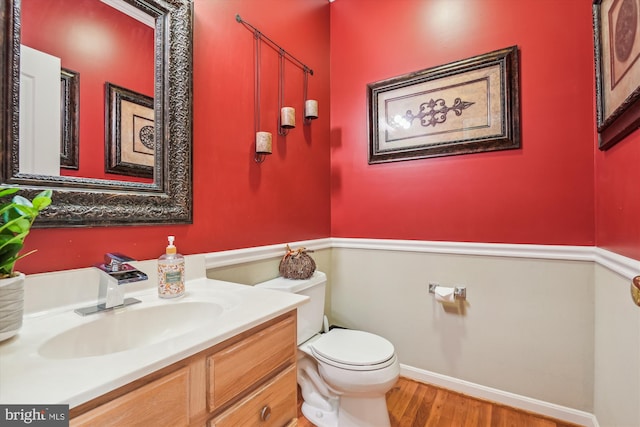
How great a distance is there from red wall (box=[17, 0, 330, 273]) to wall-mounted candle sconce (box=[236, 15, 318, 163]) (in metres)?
0.04

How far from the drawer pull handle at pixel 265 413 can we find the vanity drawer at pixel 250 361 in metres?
0.08

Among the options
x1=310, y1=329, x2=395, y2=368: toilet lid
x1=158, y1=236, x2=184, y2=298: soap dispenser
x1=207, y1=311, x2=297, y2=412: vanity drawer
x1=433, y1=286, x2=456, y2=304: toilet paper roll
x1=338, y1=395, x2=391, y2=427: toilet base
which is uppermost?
x1=158, y1=236, x2=184, y2=298: soap dispenser

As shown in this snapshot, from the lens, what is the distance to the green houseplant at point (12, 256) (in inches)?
25.1

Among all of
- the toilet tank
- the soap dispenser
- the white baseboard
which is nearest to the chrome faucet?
the soap dispenser

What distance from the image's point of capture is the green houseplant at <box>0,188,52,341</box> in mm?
638

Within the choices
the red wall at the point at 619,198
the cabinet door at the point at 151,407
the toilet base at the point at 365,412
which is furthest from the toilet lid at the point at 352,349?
the red wall at the point at 619,198

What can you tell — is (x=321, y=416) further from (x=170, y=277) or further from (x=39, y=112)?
(x=39, y=112)

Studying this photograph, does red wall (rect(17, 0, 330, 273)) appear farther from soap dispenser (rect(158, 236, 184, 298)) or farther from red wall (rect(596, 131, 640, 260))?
red wall (rect(596, 131, 640, 260))

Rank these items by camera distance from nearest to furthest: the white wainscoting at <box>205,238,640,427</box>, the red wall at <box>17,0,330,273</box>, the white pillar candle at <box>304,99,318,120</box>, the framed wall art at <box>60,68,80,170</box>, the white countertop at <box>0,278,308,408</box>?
the white countertop at <box>0,278,308,408</box> < the framed wall art at <box>60,68,80,170</box> < the red wall at <box>17,0,330,273</box> < the white wainscoting at <box>205,238,640,427</box> < the white pillar candle at <box>304,99,318,120</box>

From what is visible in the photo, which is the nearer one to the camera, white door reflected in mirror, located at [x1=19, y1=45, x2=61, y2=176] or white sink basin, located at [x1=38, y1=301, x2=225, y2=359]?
white sink basin, located at [x1=38, y1=301, x2=225, y2=359]

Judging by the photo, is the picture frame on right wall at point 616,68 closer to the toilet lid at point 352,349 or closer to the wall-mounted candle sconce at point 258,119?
the toilet lid at point 352,349

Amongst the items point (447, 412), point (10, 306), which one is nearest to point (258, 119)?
point (10, 306)

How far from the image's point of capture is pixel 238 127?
4.78 ft

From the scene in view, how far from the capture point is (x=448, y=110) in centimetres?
175
